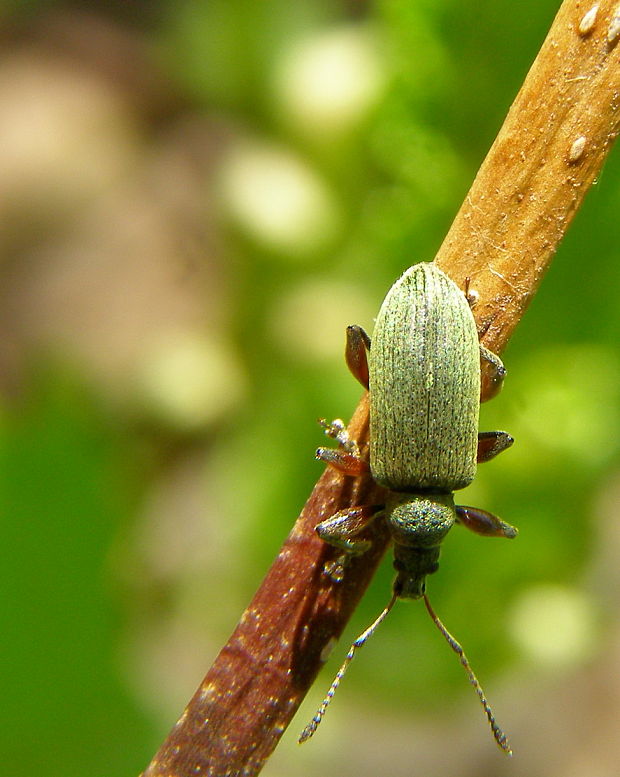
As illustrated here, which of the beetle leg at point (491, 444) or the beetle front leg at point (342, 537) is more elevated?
the beetle front leg at point (342, 537)

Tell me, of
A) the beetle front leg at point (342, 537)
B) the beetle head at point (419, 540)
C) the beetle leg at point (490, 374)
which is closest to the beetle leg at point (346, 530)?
the beetle front leg at point (342, 537)

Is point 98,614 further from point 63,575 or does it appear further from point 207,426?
point 207,426

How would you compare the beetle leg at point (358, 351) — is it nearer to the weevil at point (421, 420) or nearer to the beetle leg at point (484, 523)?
the weevil at point (421, 420)

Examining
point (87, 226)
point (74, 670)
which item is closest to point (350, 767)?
point (74, 670)

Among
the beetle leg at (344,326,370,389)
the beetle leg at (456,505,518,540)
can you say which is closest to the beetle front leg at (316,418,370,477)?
the beetle leg at (344,326,370,389)

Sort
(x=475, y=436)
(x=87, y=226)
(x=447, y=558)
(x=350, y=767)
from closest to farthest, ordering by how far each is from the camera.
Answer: (x=475, y=436) < (x=447, y=558) < (x=350, y=767) < (x=87, y=226)

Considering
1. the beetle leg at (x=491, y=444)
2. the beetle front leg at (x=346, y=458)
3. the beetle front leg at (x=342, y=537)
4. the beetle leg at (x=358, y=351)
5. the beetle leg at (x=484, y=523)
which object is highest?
the beetle leg at (x=358, y=351)

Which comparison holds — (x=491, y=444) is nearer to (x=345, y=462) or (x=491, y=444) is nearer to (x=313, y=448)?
(x=345, y=462)

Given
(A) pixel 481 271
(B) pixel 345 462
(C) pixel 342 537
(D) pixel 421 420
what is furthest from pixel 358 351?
(C) pixel 342 537
